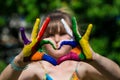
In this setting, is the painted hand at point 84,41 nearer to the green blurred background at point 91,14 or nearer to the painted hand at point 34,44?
the painted hand at point 34,44

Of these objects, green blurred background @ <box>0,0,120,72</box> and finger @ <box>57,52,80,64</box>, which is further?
green blurred background @ <box>0,0,120,72</box>

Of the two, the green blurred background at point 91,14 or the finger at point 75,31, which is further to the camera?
the green blurred background at point 91,14

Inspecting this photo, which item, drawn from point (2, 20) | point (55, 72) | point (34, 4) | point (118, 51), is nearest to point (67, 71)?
point (55, 72)

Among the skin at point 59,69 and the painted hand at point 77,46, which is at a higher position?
the painted hand at point 77,46

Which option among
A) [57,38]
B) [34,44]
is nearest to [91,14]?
[57,38]

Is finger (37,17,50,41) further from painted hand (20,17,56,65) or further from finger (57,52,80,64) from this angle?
finger (57,52,80,64)

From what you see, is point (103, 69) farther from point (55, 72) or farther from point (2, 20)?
point (2, 20)

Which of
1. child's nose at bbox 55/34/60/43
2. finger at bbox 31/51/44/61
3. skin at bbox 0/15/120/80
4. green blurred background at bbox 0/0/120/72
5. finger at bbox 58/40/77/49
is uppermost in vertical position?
child's nose at bbox 55/34/60/43

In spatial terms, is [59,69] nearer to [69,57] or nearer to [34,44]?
[69,57]

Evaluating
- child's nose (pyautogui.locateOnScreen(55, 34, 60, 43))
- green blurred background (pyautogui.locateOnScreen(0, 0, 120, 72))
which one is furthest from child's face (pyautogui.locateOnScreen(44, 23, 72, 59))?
green blurred background (pyautogui.locateOnScreen(0, 0, 120, 72))

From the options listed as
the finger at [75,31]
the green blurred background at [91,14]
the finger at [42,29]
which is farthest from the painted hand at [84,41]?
the green blurred background at [91,14]

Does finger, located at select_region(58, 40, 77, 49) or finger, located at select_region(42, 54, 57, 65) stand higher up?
finger, located at select_region(58, 40, 77, 49)

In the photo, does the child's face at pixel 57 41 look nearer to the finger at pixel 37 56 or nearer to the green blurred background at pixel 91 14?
the finger at pixel 37 56

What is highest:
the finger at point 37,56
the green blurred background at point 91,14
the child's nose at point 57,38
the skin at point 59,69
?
the child's nose at point 57,38
